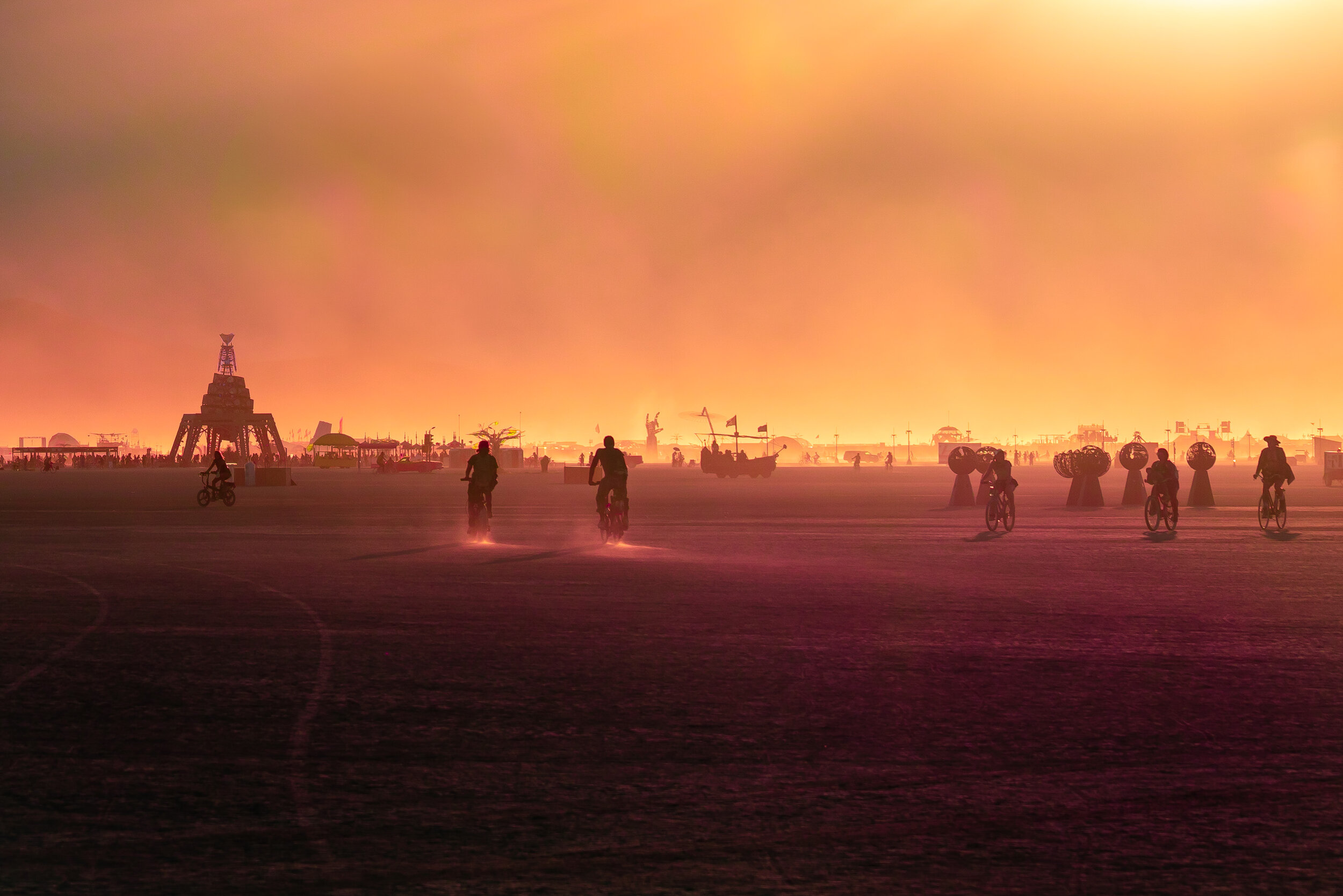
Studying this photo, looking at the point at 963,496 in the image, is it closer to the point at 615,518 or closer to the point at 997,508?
the point at 997,508

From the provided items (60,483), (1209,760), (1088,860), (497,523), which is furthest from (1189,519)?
(60,483)

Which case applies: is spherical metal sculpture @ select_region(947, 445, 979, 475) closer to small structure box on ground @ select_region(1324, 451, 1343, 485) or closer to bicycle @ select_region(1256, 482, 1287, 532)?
bicycle @ select_region(1256, 482, 1287, 532)

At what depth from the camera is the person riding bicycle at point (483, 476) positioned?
2155 cm

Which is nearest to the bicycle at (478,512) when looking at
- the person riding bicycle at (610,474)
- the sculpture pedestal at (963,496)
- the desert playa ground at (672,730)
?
the person riding bicycle at (610,474)

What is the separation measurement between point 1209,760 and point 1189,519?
24.0m

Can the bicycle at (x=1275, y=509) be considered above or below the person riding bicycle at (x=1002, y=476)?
below

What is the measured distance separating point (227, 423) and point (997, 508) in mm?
155077

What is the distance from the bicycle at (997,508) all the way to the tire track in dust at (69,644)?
16.5m

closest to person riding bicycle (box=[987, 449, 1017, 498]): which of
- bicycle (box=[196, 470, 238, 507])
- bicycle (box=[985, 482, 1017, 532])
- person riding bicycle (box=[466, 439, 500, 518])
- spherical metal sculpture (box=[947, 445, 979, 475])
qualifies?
bicycle (box=[985, 482, 1017, 532])

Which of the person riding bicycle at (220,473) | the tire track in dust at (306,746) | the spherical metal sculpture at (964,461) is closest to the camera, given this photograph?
the tire track in dust at (306,746)

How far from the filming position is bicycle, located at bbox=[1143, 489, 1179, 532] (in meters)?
23.7

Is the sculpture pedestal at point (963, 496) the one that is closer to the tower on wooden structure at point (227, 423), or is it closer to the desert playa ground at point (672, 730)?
the desert playa ground at point (672, 730)

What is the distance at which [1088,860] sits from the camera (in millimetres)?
4512

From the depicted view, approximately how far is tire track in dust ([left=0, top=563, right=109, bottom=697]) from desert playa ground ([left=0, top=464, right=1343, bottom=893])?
51mm
